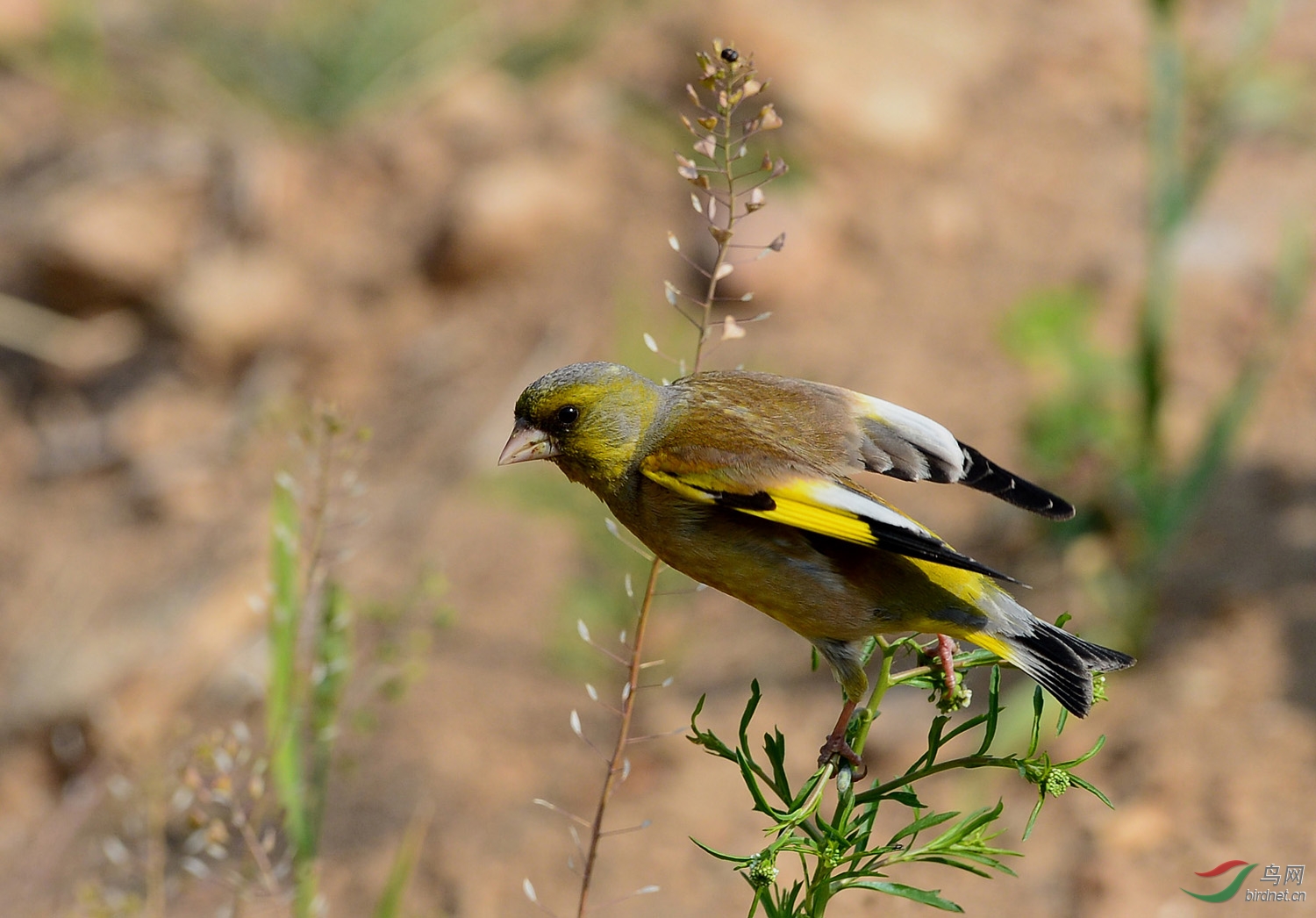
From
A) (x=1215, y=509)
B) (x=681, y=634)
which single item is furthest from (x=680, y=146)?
(x=1215, y=509)

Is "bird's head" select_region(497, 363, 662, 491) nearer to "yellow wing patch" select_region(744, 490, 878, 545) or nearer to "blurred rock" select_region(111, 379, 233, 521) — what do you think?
"yellow wing patch" select_region(744, 490, 878, 545)

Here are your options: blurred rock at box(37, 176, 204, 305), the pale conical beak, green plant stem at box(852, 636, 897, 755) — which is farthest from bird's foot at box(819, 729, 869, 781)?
blurred rock at box(37, 176, 204, 305)

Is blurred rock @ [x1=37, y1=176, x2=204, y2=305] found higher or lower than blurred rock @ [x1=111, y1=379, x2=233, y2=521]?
higher

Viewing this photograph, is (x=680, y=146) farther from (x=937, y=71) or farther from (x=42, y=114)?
(x=42, y=114)

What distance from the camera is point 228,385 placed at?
7.63 m

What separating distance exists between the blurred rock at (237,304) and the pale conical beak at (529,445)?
17.9 feet

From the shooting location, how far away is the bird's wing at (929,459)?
7.73ft

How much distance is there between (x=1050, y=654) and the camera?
2260 millimetres

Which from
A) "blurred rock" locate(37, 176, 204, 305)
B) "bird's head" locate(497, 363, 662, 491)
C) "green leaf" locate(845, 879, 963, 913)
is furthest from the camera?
"blurred rock" locate(37, 176, 204, 305)

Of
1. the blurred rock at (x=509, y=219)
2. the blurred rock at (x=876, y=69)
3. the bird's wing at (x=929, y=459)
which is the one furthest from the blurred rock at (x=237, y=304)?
the bird's wing at (x=929, y=459)

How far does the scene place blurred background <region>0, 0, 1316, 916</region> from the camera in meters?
4.52

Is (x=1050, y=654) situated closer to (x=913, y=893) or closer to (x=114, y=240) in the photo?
(x=913, y=893)

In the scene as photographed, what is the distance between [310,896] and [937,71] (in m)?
6.61

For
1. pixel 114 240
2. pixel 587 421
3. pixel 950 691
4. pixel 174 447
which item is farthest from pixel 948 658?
pixel 114 240
